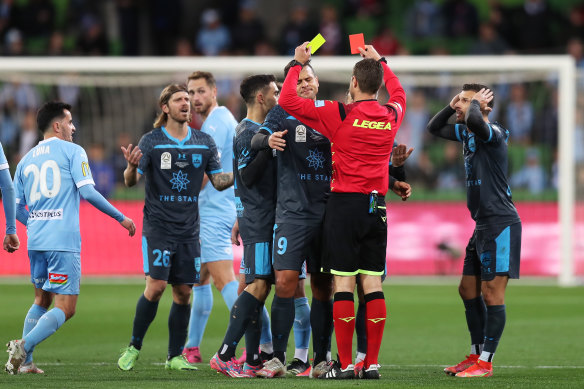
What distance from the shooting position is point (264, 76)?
8.23 m

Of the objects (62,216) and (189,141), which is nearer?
(62,216)

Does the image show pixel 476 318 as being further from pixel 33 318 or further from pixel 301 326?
pixel 33 318

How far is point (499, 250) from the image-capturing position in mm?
8070

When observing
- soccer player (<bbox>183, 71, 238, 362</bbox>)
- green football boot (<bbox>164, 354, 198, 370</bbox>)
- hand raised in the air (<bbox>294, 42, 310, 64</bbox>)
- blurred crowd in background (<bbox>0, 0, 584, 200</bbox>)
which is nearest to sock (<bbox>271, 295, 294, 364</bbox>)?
green football boot (<bbox>164, 354, 198, 370</bbox>)

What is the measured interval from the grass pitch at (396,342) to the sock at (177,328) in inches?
7.7

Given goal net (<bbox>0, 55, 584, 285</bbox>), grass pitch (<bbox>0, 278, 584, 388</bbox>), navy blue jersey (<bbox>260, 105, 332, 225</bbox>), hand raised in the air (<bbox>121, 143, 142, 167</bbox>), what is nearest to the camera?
grass pitch (<bbox>0, 278, 584, 388</bbox>)

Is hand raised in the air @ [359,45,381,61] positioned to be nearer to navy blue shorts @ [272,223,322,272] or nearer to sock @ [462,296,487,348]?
navy blue shorts @ [272,223,322,272]

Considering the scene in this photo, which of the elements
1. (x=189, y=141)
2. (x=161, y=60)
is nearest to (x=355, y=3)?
(x=161, y=60)

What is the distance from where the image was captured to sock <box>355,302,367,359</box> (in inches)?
319

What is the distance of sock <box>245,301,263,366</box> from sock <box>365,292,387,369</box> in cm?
95

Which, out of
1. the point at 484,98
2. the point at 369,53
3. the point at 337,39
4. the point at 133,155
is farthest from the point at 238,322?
the point at 337,39

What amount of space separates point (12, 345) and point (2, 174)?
4.37ft

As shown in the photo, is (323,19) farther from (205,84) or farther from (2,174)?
(2,174)

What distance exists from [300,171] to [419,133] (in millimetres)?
11263
